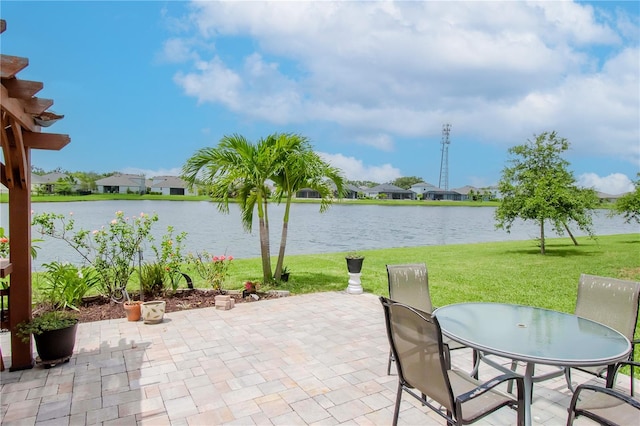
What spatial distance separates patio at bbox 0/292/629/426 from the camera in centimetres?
265

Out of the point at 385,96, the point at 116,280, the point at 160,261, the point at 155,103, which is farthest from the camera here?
the point at 155,103

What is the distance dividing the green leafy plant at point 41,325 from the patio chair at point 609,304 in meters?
4.45

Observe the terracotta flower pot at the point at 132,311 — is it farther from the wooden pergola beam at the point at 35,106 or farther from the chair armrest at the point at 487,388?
the chair armrest at the point at 487,388

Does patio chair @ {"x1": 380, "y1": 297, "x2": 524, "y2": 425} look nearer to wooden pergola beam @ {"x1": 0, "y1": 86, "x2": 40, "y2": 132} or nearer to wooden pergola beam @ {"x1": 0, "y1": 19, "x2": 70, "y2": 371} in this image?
wooden pergola beam @ {"x1": 0, "y1": 86, "x2": 40, "y2": 132}

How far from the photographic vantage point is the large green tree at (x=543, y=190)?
12.3 metres

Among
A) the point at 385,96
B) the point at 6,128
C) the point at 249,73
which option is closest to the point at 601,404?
the point at 6,128

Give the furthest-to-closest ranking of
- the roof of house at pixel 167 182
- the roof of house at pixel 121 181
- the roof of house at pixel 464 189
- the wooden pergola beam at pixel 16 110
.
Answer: the roof of house at pixel 464 189, the roof of house at pixel 121 181, the roof of house at pixel 167 182, the wooden pergola beam at pixel 16 110

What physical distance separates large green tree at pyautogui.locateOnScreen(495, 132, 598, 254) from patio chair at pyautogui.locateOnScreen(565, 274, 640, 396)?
10316 millimetres

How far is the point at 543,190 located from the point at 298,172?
9.80 metres

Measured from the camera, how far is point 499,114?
1345 centimetres

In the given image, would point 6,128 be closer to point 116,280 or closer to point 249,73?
point 116,280

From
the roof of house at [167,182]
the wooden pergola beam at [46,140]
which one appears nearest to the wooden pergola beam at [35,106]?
the wooden pergola beam at [46,140]

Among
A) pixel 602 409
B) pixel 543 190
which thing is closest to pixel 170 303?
pixel 602 409

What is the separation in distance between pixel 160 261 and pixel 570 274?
30.4ft
